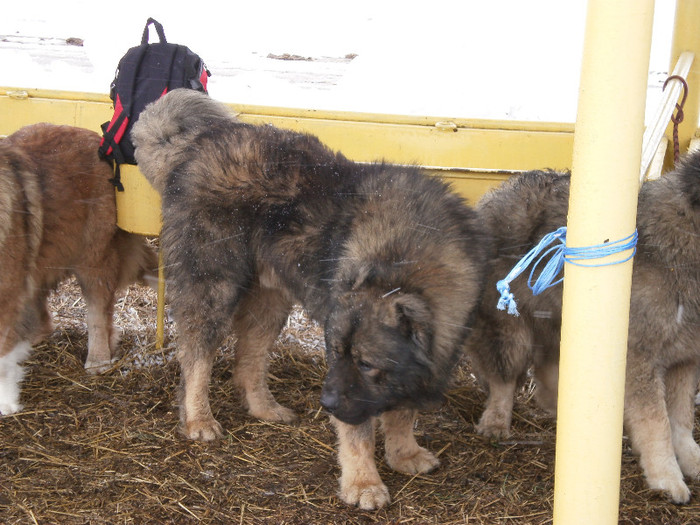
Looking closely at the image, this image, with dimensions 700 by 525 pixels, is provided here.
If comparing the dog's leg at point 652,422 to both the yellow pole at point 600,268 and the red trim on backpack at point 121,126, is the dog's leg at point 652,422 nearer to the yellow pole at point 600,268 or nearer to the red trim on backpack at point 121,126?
the yellow pole at point 600,268

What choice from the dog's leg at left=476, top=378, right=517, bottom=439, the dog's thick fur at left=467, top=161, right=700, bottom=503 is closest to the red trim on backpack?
the dog's thick fur at left=467, top=161, right=700, bottom=503

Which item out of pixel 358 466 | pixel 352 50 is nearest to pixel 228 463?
pixel 358 466

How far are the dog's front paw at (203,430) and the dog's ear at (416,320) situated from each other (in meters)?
1.65

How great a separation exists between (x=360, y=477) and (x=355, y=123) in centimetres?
296

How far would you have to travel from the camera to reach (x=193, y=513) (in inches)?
141

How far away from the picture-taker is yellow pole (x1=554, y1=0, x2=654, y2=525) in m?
2.21

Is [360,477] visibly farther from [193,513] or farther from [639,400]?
[639,400]

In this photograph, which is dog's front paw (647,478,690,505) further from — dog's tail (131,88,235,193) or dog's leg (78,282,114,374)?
dog's leg (78,282,114,374)

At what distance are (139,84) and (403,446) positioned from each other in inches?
127

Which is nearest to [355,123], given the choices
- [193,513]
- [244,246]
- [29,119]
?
[244,246]

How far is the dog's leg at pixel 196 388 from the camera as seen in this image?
4.45m

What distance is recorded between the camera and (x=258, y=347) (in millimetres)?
4852

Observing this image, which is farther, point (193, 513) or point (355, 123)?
point (355, 123)

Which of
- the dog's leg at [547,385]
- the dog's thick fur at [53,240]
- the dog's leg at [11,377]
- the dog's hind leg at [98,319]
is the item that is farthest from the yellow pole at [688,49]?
the dog's leg at [11,377]
